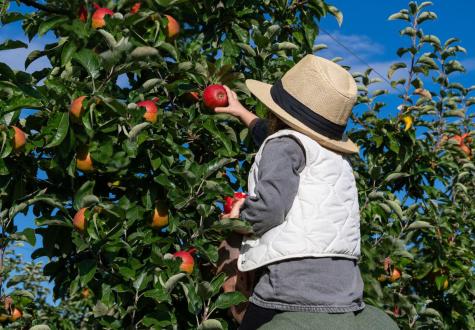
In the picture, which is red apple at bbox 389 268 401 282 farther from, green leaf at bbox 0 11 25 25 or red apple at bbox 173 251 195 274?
green leaf at bbox 0 11 25 25

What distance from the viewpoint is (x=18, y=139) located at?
8.25 feet

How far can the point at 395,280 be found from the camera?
4.17m

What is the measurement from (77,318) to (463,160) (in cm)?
324

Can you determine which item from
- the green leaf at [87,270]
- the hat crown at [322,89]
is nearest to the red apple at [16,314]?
the green leaf at [87,270]

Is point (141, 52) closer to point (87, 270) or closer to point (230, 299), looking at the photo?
point (87, 270)

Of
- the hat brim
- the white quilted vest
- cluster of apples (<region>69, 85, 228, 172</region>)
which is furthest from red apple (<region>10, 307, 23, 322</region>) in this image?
the hat brim

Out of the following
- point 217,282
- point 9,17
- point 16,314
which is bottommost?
point 217,282

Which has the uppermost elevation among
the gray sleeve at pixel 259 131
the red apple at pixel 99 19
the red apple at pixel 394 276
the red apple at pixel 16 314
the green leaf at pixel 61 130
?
the red apple at pixel 99 19

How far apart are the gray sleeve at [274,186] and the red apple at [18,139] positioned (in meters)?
0.84

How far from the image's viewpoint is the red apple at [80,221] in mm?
2486

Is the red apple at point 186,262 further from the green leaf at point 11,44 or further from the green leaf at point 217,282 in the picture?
the green leaf at point 11,44

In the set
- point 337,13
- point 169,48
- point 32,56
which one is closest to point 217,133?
point 169,48

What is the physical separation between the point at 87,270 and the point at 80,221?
0.62 feet

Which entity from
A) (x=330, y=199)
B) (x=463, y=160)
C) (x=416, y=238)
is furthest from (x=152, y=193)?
(x=463, y=160)
